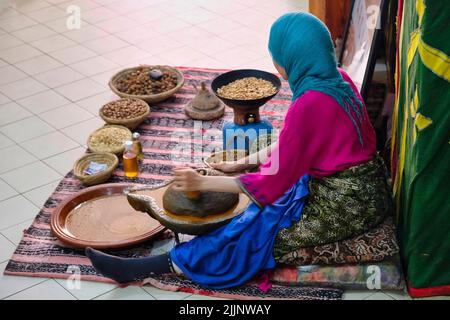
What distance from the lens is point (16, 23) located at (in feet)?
23.7

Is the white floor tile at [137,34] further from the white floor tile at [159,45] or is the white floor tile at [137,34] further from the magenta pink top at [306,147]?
the magenta pink top at [306,147]

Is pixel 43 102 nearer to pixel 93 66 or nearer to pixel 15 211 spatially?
pixel 93 66

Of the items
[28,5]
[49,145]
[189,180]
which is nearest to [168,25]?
[28,5]

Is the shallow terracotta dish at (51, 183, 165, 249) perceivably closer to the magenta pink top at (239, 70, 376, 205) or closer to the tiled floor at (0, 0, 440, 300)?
the tiled floor at (0, 0, 440, 300)

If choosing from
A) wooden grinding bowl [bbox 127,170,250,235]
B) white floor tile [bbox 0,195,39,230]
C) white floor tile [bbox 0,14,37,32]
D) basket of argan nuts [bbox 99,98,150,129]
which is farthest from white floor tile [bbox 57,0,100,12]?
wooden grinding bowl [bbox 127,170,250,235]

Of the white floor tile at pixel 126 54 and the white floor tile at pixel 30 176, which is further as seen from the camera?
the white floor tile at pixel 126 54

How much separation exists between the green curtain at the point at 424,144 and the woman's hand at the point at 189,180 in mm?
1035

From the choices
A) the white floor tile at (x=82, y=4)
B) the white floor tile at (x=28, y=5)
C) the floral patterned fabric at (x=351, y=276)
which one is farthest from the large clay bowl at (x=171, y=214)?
the white floor tile at (x=28, y=5)

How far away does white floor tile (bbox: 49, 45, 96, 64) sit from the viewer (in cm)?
648

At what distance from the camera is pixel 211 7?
7.45 m

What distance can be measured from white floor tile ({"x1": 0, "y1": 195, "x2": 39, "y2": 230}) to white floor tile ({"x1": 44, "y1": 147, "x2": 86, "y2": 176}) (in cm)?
37

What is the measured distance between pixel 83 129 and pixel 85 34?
1821 mm

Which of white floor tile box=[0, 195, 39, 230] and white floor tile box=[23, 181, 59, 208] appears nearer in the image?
white floor tile box=[0, 195, 39, 230]

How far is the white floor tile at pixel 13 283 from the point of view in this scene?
3936 mm
